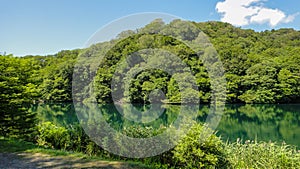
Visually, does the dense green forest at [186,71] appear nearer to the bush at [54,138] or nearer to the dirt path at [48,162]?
the bush at [54,138]

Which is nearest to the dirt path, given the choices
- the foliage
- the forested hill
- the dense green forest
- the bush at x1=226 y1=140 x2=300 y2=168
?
the bush at x1=226 y1=140 x2=300 y2=168

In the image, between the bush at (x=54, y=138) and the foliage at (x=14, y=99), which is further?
the foliage at (x=14, y=99)

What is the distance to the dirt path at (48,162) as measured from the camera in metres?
4.00

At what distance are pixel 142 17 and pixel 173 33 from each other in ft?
79.9

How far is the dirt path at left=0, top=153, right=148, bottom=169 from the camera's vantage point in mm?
4000

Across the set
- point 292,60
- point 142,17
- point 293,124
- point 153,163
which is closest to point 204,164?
point 153,163

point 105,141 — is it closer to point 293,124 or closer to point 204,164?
point 204,164

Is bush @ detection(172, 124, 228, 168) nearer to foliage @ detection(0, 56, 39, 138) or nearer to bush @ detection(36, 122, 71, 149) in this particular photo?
bush @ detection(36, 122, 71, 149)

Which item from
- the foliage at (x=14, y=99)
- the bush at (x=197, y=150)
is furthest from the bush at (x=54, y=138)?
the bush at (x=197, y=150)

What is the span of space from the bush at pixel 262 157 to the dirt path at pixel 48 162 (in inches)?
81.5

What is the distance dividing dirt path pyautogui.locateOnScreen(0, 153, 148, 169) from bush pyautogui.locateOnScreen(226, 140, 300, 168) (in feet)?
6.79

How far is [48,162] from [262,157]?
3539 mm

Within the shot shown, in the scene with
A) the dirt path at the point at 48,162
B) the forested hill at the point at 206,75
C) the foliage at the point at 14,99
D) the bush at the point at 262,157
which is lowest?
the bush at the point at 262,157

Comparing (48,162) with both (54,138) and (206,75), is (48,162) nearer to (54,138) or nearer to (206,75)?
(54,138)
